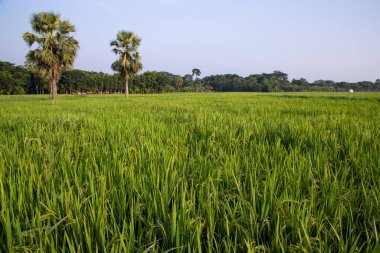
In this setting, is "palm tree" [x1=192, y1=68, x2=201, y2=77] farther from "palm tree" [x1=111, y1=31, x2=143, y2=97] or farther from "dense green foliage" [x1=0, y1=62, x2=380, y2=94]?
"palm tree" [x1=111, y1=31, x2=143, y2=97]

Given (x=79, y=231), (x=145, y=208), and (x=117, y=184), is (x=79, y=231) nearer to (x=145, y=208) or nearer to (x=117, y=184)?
(x=145, y=208)

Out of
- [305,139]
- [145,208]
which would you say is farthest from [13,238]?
[305,139]

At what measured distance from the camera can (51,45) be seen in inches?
1047

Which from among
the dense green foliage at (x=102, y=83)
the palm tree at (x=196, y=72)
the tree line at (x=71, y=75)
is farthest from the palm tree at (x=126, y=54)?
the palm tree at (x=196, y=72)

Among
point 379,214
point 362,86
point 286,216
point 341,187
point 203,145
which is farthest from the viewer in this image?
point 362,86

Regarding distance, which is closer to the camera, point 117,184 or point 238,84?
point 117,184

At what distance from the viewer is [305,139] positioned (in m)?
3.04

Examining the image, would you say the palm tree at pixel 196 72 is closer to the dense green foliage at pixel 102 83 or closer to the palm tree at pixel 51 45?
the dense green foliage at pixel 102 83

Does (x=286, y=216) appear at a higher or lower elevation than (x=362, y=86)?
lower

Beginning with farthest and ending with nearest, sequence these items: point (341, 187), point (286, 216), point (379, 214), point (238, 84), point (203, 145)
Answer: point (238, 84) < point (203, 145) < point (341, 187) < point (379, 214) < point (286, 216)

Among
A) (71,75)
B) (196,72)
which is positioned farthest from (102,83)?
(196,72)

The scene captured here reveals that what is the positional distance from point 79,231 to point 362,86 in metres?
209

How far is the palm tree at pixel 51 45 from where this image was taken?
25.8 m

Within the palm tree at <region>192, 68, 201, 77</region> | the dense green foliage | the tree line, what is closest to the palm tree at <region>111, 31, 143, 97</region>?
the tree line
